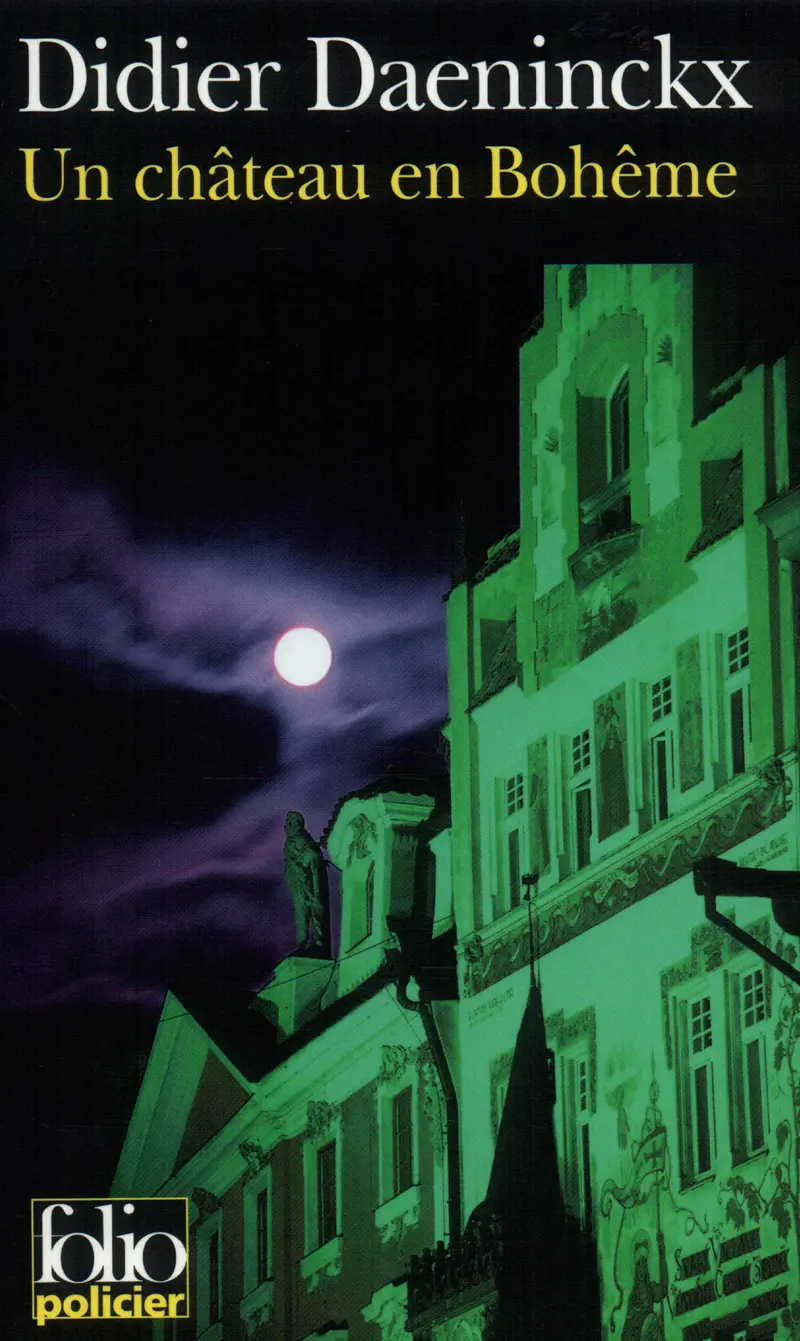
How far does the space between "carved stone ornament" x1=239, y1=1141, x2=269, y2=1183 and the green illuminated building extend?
0.04m

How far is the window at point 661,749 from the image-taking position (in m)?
19.2

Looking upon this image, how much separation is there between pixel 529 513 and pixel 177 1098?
16.6 feet

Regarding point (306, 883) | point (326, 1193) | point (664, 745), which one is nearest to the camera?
point (664, 745)

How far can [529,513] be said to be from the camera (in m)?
21.0

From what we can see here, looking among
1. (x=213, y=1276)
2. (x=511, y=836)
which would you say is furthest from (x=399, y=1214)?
(x=511, y=836)

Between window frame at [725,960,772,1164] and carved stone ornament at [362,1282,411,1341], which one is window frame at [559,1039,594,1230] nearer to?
window frame at [725,960,772,1164]

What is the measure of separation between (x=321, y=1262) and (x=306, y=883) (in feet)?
8.85

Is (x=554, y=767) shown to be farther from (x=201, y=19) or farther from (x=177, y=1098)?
(x=201, y=19)

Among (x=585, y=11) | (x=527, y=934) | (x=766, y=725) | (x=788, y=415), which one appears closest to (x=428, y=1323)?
(x=527, y=934)

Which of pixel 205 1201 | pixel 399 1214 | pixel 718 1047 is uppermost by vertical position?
pixel 205 1201

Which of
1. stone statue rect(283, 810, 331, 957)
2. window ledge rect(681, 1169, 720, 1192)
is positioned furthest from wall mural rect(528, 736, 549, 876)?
window ledge rect(681, 1169, 720, 1192)

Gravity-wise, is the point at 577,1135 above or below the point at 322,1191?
below

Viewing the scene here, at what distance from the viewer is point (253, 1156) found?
2206 cm

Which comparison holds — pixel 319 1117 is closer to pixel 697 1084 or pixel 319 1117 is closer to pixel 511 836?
pixel 511 836
